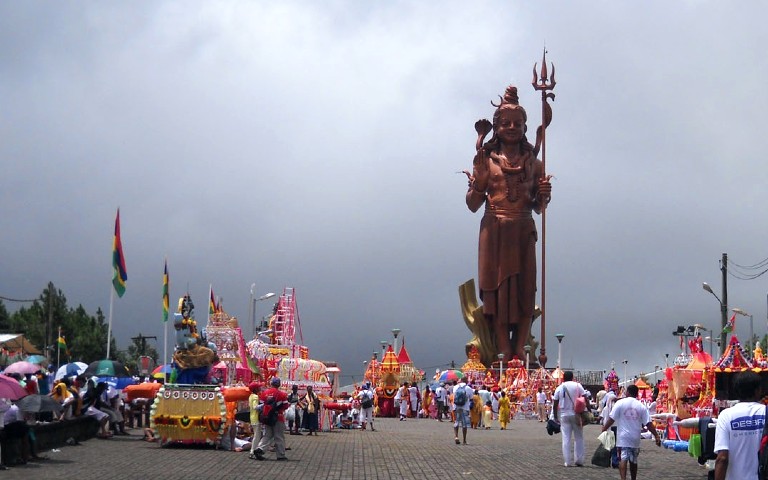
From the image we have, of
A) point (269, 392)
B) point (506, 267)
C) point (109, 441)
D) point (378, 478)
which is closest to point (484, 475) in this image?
point (378, 478)

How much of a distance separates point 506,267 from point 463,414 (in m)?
27.6

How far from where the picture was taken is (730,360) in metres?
20.3

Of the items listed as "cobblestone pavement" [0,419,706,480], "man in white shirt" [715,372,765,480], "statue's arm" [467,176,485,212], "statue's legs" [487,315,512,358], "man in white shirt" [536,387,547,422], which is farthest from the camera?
"statue's arm" [467,176,485,212]

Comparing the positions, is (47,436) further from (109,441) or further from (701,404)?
(701,404)

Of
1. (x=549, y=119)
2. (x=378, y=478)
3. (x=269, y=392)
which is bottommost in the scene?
(x=378, y=478)

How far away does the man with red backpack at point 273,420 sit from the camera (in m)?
19.0

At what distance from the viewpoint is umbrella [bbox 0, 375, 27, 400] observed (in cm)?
1606

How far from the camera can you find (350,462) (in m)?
18.4

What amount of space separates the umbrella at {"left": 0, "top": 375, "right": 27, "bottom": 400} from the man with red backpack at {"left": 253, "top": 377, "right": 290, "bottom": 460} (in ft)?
13.9

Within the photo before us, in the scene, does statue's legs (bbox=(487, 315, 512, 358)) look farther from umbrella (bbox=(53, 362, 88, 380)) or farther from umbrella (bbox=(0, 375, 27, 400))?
umbrella (bbox=(0, 375, 27, 400))

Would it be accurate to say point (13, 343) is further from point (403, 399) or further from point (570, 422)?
point (570, 422)

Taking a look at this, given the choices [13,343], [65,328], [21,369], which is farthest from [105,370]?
[65,328]

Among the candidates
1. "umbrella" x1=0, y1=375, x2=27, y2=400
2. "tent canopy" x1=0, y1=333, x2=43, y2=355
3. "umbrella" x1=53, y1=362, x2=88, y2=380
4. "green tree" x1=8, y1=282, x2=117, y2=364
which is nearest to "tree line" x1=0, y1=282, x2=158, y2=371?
"green tree" x1=8, y1=282, x2=117, y2=364

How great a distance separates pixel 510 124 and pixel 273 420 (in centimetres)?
3335
